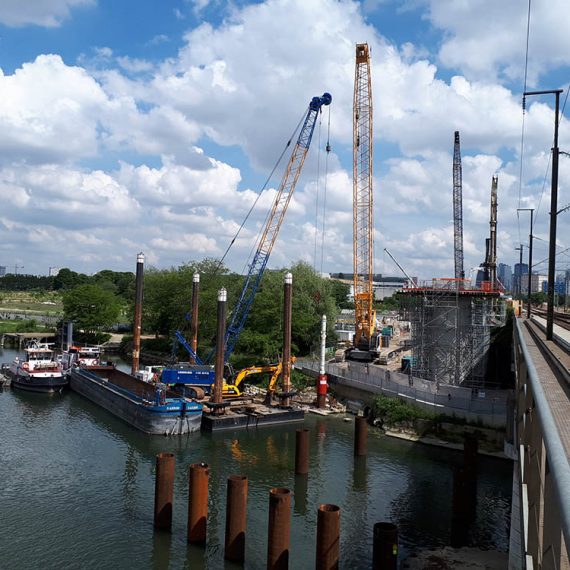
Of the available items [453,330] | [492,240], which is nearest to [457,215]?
[492,240]

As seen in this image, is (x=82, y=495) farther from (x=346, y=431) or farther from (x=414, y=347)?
(x=414, y=347)

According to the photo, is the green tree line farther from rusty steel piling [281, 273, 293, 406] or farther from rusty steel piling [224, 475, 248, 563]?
rusty steel piling [224, 475, 248, 563]

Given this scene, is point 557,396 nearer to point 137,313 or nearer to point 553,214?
point 553,214

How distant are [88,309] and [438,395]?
2504 inches

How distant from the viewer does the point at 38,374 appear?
46.8 metres

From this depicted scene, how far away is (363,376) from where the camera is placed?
1682 inches

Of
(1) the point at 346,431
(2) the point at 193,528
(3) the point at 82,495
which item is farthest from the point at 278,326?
(2) the point at 193,528

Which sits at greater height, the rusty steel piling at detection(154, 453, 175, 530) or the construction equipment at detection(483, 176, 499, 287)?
the construction equipment at detection(483, 176, 499, 287)

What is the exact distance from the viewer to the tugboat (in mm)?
46719

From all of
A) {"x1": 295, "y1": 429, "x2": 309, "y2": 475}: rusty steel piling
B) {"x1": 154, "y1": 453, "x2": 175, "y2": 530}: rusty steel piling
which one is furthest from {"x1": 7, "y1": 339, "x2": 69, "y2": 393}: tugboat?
{"x1": 154, "y1": 453, "x2": 175, "y2": 530}: rusty steel piling

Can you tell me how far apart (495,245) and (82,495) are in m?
79.8

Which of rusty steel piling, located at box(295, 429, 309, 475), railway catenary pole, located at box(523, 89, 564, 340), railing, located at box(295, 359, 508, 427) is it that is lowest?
rusty steel piling, located at box(295, 429, 309, 475)

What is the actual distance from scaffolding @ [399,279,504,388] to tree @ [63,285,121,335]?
55.6 metres

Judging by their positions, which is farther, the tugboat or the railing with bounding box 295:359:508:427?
the tugboat
